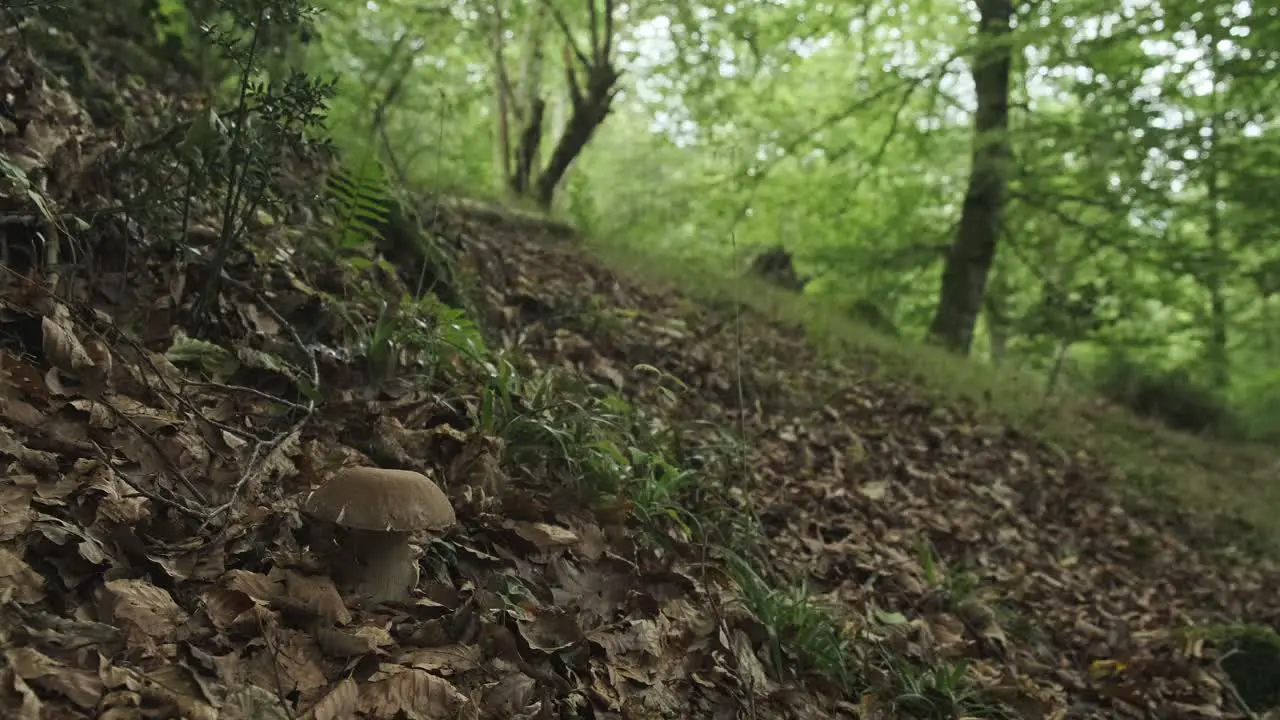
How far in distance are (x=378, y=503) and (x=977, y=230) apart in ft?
33.3

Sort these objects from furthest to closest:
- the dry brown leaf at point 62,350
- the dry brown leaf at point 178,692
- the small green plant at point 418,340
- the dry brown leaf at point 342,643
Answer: the small green plant at point 418,340, the dry brown leaf at point 62,350, the dry brown leaf at point 342,643, the dry brown leaf at point 178,692

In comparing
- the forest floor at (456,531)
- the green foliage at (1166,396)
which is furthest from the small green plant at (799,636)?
the green foliage at (1166,396)

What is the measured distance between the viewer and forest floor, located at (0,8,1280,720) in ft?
6.66

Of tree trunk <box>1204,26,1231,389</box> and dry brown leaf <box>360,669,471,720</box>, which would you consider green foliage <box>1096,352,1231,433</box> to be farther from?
dry brown leaf <box>360,669,471,720</box>

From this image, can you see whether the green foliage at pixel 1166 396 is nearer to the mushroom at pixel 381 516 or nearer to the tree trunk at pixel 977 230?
the tree trunk at pixel 977 230

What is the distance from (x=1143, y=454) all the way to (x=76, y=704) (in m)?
9.05

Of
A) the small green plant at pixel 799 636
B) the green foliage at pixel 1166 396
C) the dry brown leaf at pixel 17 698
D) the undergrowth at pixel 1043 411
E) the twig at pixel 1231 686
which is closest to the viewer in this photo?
the dry brown leaf at pixel 17 698

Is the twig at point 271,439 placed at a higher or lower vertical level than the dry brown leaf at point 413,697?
higher

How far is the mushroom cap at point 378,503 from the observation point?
2.18 metres

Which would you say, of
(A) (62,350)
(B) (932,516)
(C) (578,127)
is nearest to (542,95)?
(C) (578,127)

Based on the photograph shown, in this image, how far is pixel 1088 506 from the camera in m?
6.47

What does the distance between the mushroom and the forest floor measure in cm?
7

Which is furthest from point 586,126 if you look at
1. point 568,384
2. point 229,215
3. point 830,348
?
point 229,215

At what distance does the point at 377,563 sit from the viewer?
7.72 ft
